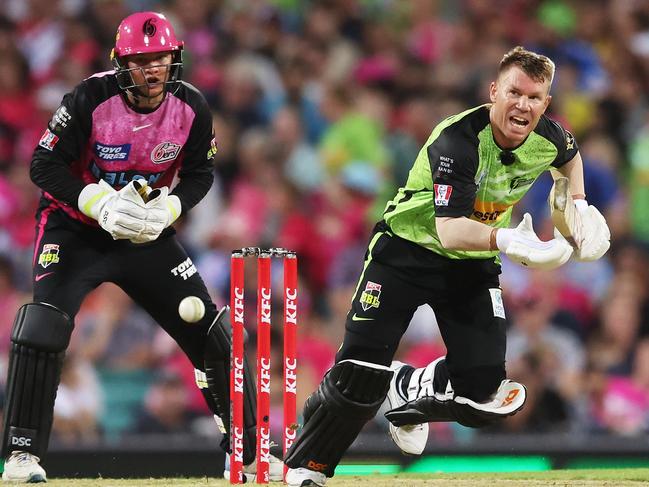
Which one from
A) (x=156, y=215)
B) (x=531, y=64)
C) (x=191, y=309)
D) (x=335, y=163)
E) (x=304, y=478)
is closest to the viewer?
(x=531, y=64)

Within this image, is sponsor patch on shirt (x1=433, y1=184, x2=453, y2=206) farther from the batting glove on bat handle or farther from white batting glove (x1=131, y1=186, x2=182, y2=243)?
white batting glove (x1=131, y1=186, x2=182, y2=243)

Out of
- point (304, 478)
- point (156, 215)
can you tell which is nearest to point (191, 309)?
point (156, 215)

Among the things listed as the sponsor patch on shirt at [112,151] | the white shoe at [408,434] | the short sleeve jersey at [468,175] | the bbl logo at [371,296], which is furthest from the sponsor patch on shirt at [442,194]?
the sponsor patch on shirt at [112,151]

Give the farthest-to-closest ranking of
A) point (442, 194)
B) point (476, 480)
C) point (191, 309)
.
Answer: point (476, 480) → point (191, 309) → point (442, 194)

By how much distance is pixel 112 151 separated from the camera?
5.93 metres

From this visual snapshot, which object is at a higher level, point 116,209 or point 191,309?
point 116,209

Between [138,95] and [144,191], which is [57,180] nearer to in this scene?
[144,191]

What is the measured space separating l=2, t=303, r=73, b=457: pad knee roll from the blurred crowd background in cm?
274

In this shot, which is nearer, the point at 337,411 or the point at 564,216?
the point at 564,216

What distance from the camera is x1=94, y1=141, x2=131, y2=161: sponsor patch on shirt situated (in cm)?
592

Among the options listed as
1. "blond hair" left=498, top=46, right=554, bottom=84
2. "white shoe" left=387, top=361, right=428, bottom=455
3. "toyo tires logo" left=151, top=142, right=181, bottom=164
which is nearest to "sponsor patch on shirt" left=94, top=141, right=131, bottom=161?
"toyo tires logo" left=151, top=142, right=181, bottom=164

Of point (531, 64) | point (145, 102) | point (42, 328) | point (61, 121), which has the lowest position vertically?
point (42, 328)

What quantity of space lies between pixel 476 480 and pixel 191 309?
1.63 metres

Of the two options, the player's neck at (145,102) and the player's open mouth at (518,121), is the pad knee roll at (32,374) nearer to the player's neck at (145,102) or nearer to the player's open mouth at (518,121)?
the player's neck at (145,102)
